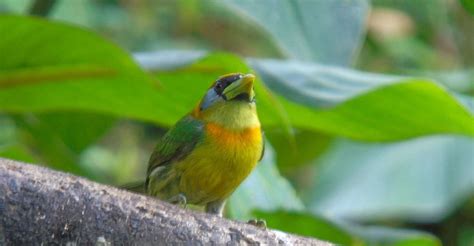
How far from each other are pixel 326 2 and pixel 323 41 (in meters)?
0.18

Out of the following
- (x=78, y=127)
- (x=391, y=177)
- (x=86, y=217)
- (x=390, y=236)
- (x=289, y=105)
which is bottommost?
(x=391, y=177)

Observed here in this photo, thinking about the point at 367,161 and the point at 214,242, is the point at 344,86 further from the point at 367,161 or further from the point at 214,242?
the point at 367,161

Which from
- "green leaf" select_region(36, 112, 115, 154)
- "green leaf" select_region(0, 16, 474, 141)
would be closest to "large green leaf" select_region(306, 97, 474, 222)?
"green leaf" select_region(36, 112, 115, 154)

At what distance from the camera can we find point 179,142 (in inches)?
107

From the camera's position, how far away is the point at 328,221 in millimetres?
3092

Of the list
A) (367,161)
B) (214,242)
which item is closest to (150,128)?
(367,161)

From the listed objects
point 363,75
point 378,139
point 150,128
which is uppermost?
point 363,75

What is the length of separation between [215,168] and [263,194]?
2.54 feet

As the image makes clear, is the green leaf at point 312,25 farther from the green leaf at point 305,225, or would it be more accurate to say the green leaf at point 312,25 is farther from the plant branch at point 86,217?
the plant branch at point 86,217

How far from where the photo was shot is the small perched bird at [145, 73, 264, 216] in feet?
8.60

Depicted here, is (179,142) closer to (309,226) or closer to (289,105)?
(289,105)

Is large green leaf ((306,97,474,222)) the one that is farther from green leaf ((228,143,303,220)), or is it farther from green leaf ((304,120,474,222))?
green leaf ((228,143,303,220))

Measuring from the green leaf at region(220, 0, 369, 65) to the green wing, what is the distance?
310mm

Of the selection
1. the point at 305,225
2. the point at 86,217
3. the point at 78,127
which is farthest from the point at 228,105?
the point at 86,217
